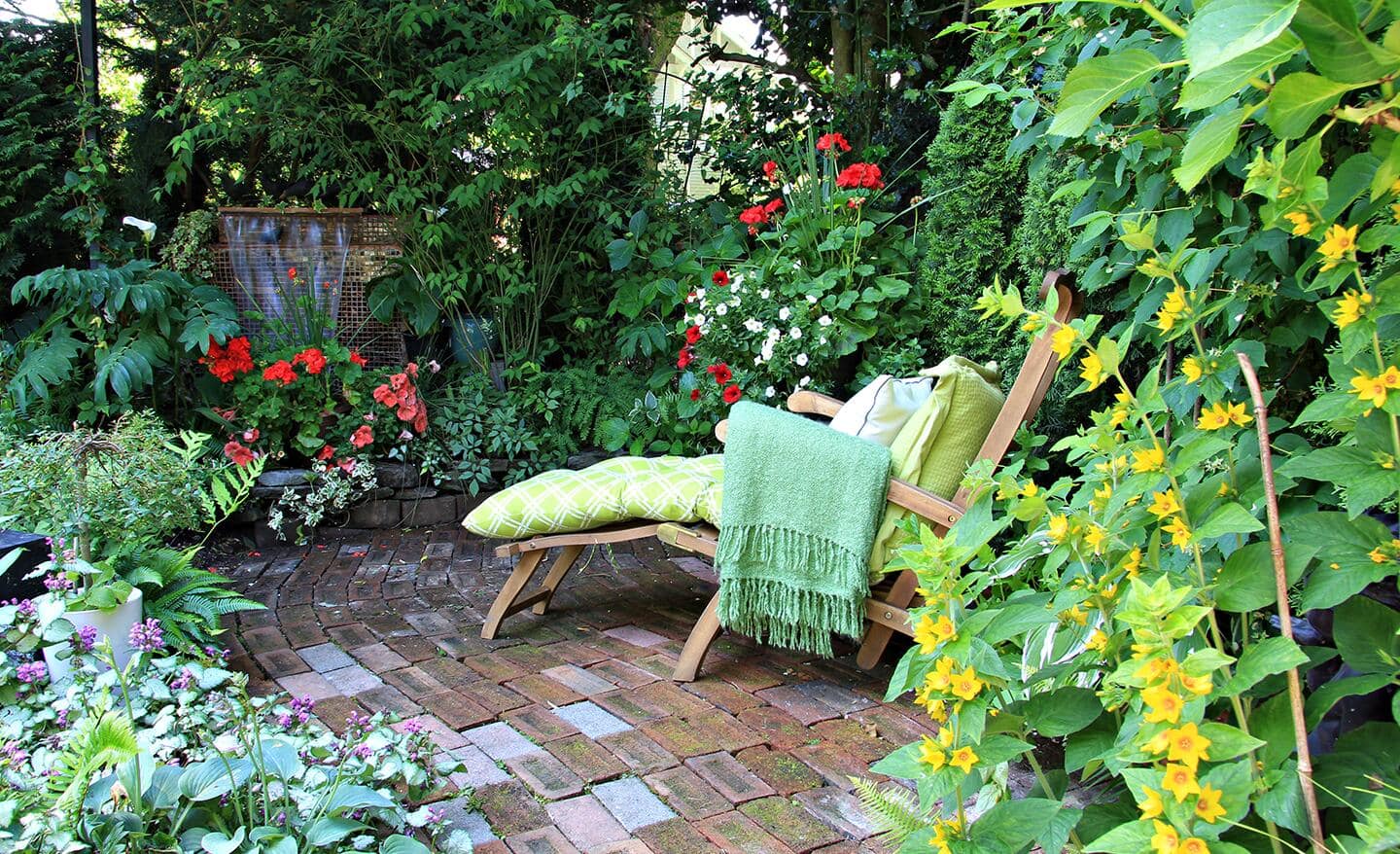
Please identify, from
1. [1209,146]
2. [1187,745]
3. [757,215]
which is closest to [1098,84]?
[1209,146]

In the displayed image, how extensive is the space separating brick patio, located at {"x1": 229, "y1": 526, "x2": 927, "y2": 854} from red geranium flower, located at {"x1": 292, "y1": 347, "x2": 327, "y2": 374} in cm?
80

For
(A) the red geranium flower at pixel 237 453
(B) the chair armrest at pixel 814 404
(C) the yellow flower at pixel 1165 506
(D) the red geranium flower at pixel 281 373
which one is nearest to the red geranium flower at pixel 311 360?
(D) the red geranium flower at pixel 281 373

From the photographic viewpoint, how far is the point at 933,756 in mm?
1038

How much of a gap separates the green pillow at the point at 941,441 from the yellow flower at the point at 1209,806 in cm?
157

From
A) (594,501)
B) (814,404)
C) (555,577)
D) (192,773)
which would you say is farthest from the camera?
(555,577)

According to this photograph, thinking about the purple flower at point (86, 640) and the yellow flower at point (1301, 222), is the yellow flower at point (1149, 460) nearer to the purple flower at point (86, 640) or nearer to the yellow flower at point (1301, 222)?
the yellow flower at point (1301, 222)

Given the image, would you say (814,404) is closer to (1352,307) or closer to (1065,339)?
(1065,339)

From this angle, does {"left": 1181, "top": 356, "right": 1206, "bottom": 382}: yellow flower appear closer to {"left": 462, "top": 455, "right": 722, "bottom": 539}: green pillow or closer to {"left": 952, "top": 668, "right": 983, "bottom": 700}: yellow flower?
{"left": 952, "top": 668, "right": 983, "bottom": 700}: yellow flower

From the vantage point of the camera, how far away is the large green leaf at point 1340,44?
0.75 metres

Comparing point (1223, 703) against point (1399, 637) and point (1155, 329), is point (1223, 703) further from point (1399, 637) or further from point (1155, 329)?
point (1155, 329)

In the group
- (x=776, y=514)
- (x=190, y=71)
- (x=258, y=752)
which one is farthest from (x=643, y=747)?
(x=190, y=71)

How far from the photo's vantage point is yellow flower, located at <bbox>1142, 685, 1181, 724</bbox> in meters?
0.84

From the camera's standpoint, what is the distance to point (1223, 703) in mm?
1206

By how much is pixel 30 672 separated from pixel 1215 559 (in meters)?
2.26
